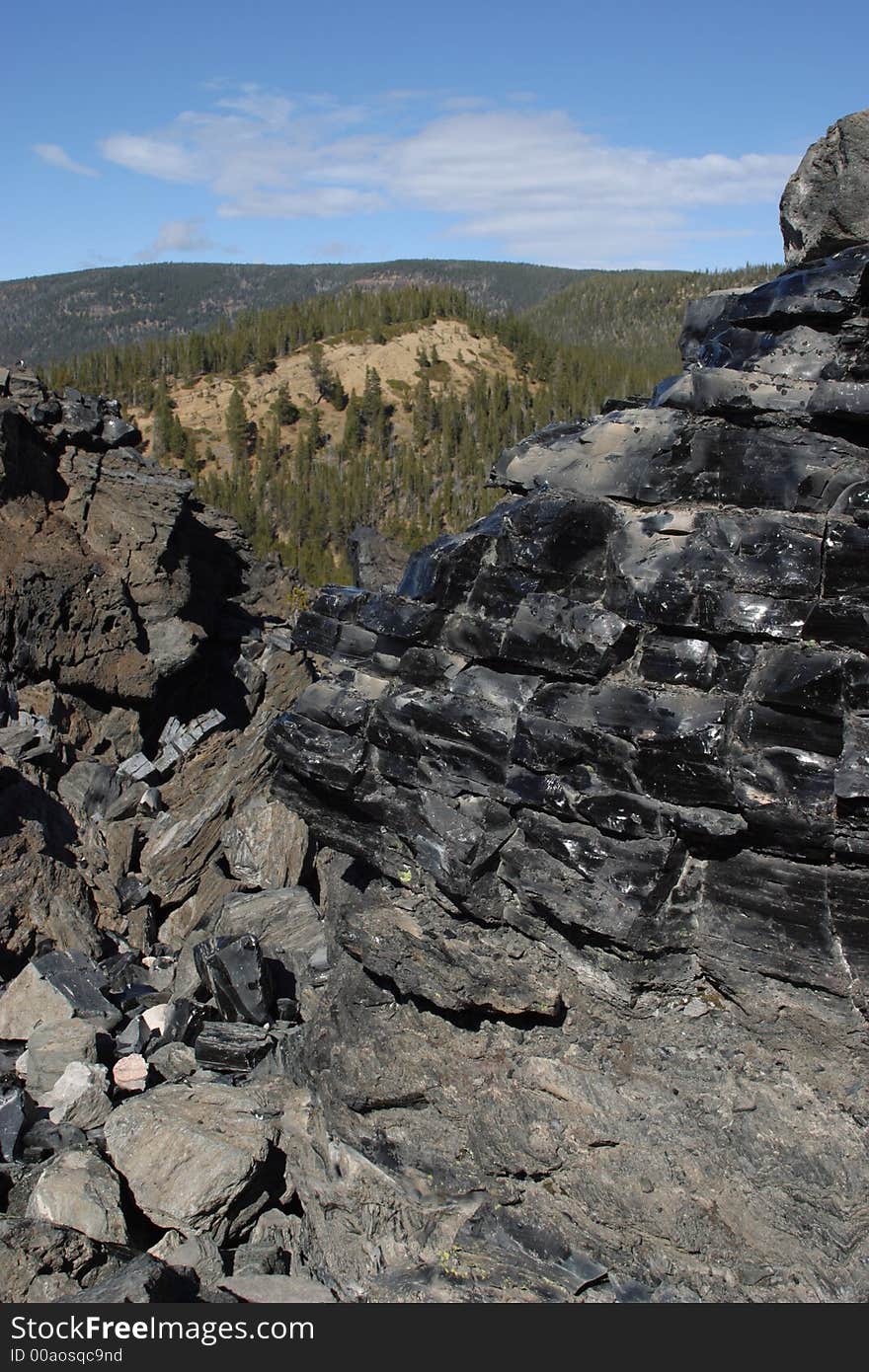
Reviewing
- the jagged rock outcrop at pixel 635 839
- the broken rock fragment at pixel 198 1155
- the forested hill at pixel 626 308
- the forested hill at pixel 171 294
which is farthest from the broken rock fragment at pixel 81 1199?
the forested hill at pixel 171 294

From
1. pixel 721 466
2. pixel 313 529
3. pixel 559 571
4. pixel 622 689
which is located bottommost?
pixel 313 529

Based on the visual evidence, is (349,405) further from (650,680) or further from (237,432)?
(650,680)

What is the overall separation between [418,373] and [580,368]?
11676mm

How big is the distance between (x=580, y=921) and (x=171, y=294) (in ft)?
665

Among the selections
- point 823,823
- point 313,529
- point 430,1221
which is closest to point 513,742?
point 823,823

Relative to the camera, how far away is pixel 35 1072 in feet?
26.3

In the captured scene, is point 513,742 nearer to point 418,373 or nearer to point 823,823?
point 823,823

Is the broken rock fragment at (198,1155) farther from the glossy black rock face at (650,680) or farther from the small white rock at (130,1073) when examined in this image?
the glossy black rock face at (650,680)

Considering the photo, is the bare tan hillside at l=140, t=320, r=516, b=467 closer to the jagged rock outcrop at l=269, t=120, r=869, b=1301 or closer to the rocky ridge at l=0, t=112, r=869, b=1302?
the rocky ridge at l=0, t=112, r=869, b=1302

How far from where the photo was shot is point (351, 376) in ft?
213

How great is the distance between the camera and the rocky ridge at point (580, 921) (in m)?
4.67

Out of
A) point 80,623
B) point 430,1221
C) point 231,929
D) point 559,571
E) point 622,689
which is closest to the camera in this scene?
point 622,689

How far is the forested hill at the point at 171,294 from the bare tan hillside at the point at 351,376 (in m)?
98.1

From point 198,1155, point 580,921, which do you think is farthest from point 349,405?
point 580,921
